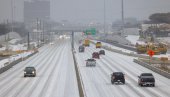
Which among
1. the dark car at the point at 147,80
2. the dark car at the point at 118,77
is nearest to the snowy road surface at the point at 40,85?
the dark car at the point at 118,77

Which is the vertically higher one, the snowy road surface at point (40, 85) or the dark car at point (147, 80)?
the dark car at point (147, 80)

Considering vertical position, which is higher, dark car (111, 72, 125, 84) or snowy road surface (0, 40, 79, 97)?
dark car (111, 72, 125, 84)

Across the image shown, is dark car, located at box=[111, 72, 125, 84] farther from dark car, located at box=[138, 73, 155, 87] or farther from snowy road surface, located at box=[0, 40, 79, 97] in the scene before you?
snowy road surface, located at box=[0, 40, 79, 97]

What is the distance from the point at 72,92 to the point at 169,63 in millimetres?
40800

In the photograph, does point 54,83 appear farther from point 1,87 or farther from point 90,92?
point 90,92

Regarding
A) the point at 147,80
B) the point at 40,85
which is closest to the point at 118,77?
the point at 147,80

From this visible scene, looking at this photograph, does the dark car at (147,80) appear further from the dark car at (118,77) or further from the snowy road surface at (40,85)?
the snowy road surface at (40,85)

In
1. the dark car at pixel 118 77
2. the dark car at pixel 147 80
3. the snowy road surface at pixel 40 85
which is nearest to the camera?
the snowy road surface at pixel 40 85

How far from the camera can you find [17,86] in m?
59.5

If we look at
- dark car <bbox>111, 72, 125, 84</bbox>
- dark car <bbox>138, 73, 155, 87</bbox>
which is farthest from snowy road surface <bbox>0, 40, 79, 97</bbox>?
dark car <bbox>138, 73, 155, 87</bbox>

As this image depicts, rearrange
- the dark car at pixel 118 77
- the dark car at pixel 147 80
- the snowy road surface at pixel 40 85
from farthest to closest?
the dark car at pixel 118 77 < the dark car at pixel 147 80 < the snowy road surface at pixel 40 85

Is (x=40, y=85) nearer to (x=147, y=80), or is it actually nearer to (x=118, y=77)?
(x=118, y=77)

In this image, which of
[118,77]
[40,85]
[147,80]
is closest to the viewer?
[147,80]

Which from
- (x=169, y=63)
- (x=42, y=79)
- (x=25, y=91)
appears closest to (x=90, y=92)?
(x=25, y=91)
